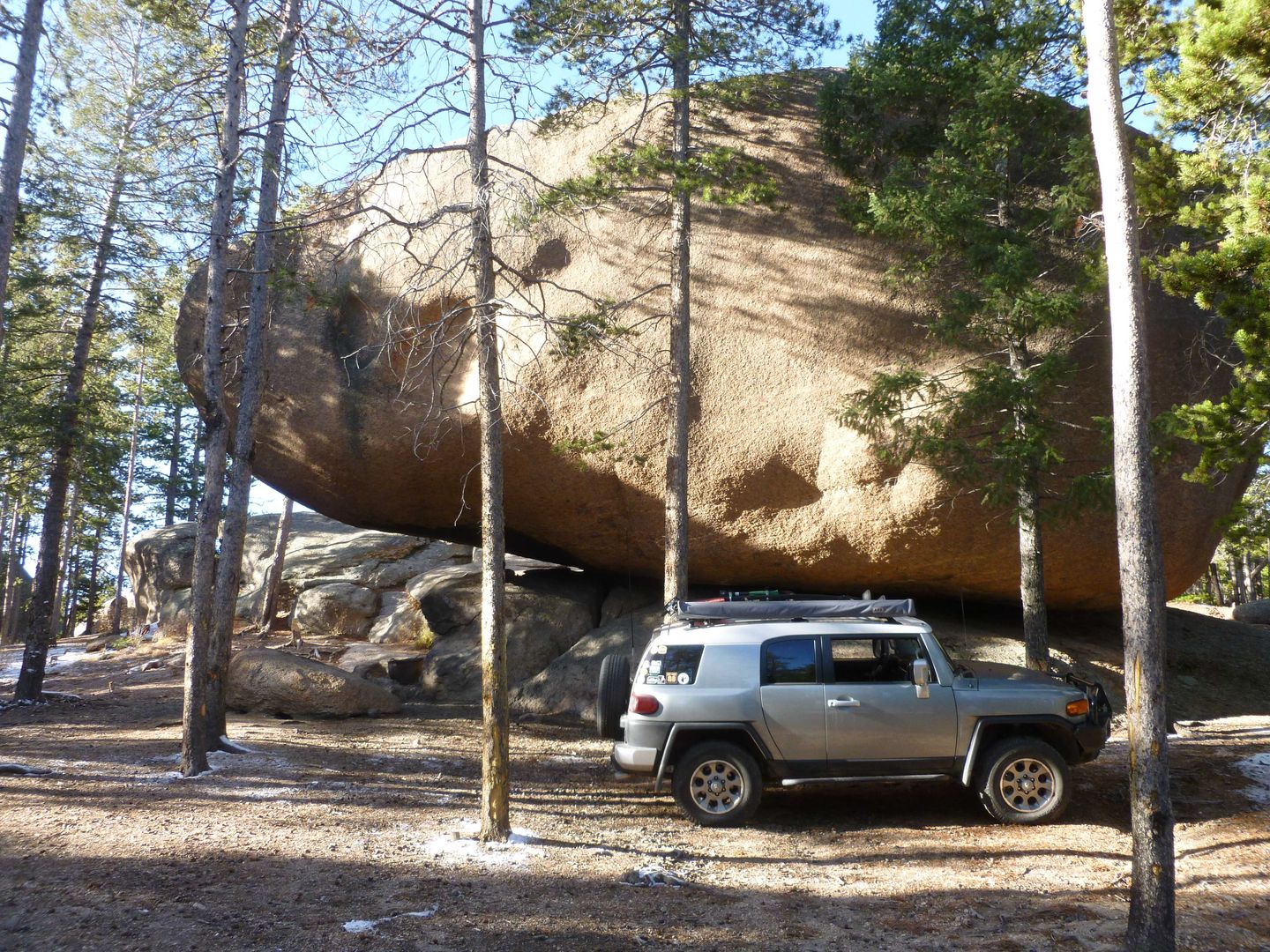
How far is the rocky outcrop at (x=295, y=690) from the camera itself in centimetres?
1361

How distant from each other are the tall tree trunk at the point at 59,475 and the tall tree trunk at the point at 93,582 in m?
22.9

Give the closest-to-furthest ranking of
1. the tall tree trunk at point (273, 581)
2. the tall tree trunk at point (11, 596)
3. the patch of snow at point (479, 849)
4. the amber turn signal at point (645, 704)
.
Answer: the patch of snow at point (479, 849) < the amber turn signal at point (645, 704) < the tall tree trunk at point (273, 581) < the tall tree trunk at point (11, 596)

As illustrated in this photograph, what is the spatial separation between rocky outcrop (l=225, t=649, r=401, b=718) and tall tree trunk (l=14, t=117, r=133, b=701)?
143 inches

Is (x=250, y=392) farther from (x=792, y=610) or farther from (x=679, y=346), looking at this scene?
(x=792, y=610)

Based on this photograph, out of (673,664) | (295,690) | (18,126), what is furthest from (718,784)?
(18,126)

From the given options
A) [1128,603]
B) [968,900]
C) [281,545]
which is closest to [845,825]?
[968,900]

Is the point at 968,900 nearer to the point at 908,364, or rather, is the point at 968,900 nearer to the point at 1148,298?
the point at 908,364

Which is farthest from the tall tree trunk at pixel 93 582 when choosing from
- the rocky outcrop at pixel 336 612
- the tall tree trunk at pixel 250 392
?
the tall tree trunk at pixel 250 392

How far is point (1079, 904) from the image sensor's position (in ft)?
20.5

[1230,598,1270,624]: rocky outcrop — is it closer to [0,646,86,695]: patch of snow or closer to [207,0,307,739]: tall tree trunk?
[207,0,307,739]: tall tree trunk

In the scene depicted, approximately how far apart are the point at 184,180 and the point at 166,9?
6.84ft

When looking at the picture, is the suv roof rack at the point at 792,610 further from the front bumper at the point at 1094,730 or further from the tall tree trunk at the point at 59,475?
the tall tree trunk at the point at 59,475

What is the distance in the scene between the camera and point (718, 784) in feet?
27.1

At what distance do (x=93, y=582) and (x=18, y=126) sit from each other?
121ft
